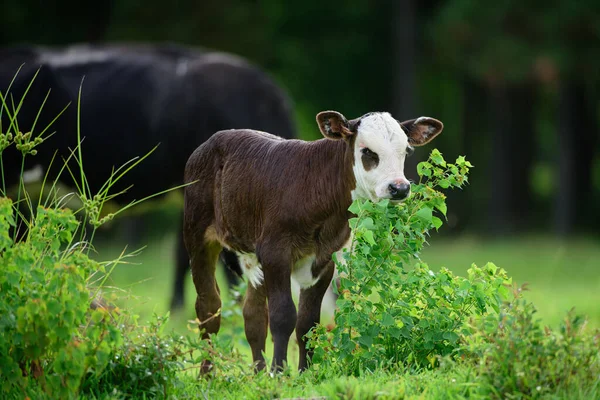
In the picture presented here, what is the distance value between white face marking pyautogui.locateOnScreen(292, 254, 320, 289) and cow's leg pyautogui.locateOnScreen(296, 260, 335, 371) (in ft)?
0.21

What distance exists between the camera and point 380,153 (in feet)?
17.0

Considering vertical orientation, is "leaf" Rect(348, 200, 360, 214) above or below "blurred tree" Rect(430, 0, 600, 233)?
above

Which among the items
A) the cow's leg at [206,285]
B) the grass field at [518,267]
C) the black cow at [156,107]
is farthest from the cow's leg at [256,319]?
the black cow at [156,107]

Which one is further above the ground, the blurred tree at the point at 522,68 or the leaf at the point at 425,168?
the leaf at the point at 425,168

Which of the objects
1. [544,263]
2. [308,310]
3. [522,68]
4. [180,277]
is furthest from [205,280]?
[522,68]

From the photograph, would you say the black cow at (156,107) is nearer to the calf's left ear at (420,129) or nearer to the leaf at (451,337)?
the calf's left ear at (420,129)

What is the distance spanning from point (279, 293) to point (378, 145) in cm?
98

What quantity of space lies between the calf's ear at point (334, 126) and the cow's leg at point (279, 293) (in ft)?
2.19

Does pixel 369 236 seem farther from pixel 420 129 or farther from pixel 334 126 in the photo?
pixel 420 129

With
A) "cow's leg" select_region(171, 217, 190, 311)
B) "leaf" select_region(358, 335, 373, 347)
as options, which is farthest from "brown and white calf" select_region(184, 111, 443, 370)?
"cow's leg" select_region(171, 217, 190, 311)

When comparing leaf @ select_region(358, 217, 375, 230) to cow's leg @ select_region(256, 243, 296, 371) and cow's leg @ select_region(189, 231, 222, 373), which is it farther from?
cow's leg @ select_region(189, 231, 222, 373)

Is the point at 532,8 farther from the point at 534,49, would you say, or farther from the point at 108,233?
the point at 108,233

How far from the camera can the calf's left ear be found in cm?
551

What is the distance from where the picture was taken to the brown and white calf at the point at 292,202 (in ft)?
17.4
